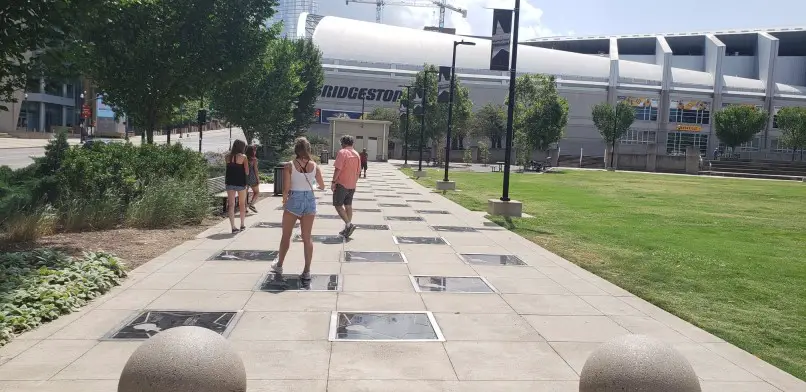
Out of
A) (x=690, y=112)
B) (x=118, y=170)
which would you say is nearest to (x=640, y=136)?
(x=690, y=112)

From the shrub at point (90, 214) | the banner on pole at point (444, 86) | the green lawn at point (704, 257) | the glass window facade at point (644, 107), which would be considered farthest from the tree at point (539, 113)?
the shrub at point (90, 214)

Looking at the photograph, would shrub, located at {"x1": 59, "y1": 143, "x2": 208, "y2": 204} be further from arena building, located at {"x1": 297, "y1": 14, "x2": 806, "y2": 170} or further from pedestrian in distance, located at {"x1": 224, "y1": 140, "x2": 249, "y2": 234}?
arena building, located at {"x1": 297, "y1": 14, "x2": 806, "y2": 170}

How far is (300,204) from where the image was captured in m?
8.07

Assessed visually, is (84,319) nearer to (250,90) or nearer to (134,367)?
(134,367)

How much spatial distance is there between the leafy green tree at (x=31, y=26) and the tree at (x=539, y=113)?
51632 millimetres

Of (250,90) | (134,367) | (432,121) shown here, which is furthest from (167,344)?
(432,121)

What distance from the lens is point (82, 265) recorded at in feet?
25.1

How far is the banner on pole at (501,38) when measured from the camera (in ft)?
56.3

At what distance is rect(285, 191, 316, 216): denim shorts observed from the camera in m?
8.06

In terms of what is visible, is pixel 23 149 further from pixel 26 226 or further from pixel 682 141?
pixel 682 141

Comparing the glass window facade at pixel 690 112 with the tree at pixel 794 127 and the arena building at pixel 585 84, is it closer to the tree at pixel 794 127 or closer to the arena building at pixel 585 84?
the arena building at pixel 585 84

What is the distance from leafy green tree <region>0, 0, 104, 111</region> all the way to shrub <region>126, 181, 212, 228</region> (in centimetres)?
304

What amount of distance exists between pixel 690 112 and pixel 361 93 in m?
46.0

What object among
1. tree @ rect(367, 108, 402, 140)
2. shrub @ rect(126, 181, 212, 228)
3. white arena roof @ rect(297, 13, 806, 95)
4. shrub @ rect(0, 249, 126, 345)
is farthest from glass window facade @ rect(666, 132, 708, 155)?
shrub @ rect(0, 249, 126, 345)
